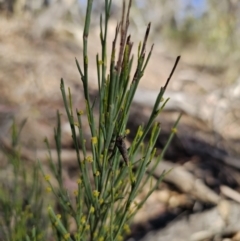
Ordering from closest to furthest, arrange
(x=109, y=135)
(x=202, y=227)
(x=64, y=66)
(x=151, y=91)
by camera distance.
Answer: (x=109, y=135), (x=202, y=227), (x=151, y=91), (x=64, y=66)

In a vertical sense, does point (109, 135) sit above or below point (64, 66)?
above

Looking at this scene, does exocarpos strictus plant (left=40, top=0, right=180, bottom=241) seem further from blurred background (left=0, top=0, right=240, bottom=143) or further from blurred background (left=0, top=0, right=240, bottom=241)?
blurred background (left=0, top=0, right=240, bottom=143)

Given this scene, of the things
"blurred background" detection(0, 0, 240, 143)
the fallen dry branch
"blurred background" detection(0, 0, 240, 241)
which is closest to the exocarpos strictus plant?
"blurred background" detection(0, 0, 240, 241)

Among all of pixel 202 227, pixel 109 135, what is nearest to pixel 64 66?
pixel 202 227

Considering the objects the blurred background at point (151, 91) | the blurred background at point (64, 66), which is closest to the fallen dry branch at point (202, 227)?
A: the blurred background at point (151, 91)

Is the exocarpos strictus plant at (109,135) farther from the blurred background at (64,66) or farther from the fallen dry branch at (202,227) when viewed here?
the blurred background at (64,66)

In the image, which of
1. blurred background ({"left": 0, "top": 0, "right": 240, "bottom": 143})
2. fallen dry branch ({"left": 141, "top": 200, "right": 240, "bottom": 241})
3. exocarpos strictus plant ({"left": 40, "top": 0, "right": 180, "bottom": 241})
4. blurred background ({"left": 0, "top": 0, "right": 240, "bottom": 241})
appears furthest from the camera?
blurred background ({"left": 0, "top": 0, "right": 240, "bottom": 143})

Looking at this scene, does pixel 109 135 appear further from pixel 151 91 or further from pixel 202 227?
pixel 151 91

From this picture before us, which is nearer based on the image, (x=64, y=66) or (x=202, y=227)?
(x=202, y=227)

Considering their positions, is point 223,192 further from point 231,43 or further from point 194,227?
point 231,43

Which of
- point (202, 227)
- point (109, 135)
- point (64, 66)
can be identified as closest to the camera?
point (109, 135)
